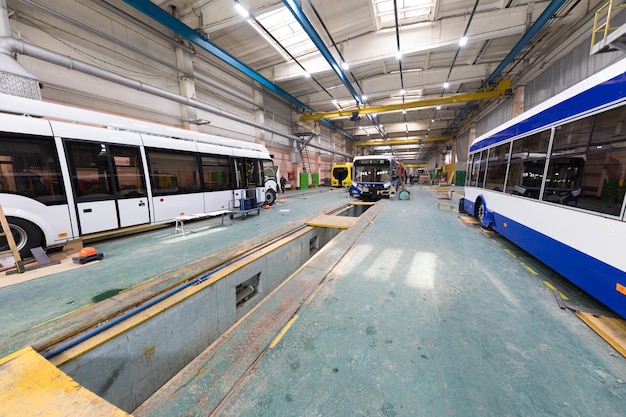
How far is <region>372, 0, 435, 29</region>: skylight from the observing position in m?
8.20

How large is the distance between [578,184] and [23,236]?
9.09 meters

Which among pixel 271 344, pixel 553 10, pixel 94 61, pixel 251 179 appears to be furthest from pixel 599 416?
pixel 94 61

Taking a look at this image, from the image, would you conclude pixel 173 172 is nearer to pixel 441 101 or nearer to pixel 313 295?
pixel 313 295

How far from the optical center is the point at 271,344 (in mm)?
2062

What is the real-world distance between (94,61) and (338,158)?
84.9 ft

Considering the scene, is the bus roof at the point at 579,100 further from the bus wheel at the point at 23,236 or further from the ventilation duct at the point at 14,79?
the ventilation duct at the point at 14,79

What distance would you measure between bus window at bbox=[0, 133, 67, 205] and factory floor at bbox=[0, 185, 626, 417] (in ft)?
6.27

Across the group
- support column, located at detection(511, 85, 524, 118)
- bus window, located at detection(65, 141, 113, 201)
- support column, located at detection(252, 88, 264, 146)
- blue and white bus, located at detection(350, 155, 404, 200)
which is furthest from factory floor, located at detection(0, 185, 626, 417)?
support column, located at detection(511, 85, 524, 118)

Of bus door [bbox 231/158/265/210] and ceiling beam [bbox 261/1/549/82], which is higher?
ceiling beam [bbox 261/1/549/82]

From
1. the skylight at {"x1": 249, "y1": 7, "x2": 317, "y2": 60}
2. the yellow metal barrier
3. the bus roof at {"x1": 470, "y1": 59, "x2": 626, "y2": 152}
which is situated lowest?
the bus roof at {"x1": 470, "y1": 59, "x2": 626, "y2": 152}

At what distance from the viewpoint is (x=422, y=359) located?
1.90m

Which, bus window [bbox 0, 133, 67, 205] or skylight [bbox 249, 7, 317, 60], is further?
skylight [bbox 249, 7, 317, 60]

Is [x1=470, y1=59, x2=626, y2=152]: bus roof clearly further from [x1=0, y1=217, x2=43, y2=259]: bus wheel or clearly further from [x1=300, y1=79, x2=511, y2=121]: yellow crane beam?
[x1=300, y1=79, x2=511, y2=121]: yellow crane beam

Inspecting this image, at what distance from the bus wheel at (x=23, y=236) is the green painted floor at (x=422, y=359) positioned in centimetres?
484
